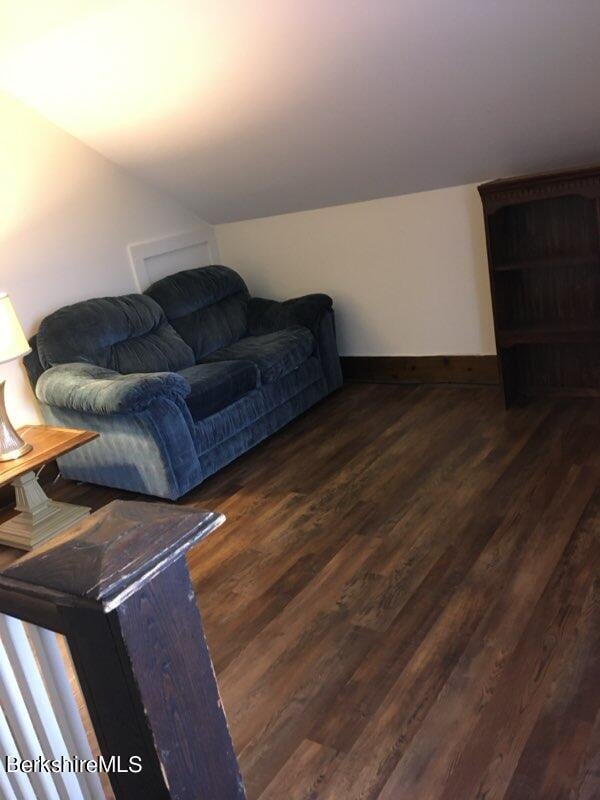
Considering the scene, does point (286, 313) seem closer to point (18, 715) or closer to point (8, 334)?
point (8, 334)

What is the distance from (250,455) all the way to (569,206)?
82.4 inches

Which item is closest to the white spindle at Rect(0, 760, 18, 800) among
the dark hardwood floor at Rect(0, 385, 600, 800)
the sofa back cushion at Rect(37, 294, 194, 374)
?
the dark hardwood floor at Rect(0, 385, 600, 800)

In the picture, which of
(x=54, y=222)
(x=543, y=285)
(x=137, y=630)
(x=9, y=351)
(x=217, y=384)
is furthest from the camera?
(x=54, y=222)

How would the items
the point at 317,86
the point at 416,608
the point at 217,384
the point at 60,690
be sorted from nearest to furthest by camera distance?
the point at 60,690, the point at 416,608, the point at 317,86, the point at 217,384

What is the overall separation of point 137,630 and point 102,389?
258 cm

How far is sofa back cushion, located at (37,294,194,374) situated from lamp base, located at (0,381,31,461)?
56 centimetres

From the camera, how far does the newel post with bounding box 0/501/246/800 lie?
32.8 inches

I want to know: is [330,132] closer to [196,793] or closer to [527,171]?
[527,171]

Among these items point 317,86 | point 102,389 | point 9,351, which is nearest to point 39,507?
point 102,389

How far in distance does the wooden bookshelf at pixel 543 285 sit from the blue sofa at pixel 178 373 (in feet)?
3.69

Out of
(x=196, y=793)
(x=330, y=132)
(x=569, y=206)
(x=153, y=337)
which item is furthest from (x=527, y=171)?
(x=196, y=793)

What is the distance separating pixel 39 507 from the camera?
337cm

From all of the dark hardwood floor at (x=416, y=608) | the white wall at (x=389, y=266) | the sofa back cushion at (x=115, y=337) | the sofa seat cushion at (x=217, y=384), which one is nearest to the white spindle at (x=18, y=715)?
the dark hardwood floor at (x=416, y=608)

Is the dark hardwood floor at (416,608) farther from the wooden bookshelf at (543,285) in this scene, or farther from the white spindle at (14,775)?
the white spindle at (14,775)
